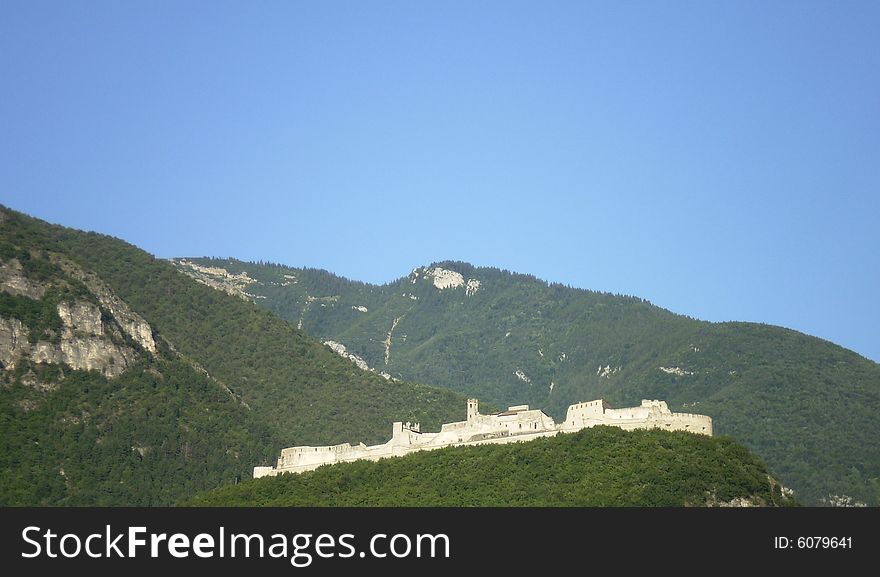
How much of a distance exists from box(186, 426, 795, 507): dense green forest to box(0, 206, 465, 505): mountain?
2003cm

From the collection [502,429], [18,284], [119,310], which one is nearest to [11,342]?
[18,284]

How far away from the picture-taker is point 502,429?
128 metres

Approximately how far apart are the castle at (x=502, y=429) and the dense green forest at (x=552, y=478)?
58.5 inches

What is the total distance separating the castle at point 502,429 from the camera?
121812 mm

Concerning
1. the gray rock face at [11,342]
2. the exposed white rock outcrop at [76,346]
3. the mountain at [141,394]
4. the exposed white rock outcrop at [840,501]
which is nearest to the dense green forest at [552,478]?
the mountain at [141,394]

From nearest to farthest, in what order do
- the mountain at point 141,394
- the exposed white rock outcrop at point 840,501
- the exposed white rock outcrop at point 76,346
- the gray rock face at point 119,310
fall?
the mountain at point 141,394 < the exposed white rock outcrop at point 840,501 < the exposed white rock outcrop at point 76,346 < the gray rock face at point 119,310

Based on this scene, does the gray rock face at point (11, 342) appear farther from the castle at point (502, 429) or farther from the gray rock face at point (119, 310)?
the castle at point (502, 429)

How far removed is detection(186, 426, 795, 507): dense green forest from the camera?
113 m

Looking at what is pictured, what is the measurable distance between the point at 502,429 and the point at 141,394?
42.9 meters

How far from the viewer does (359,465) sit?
128625mm

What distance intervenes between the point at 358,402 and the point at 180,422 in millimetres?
25158

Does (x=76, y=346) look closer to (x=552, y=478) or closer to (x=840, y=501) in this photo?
(x=552, y=478)
